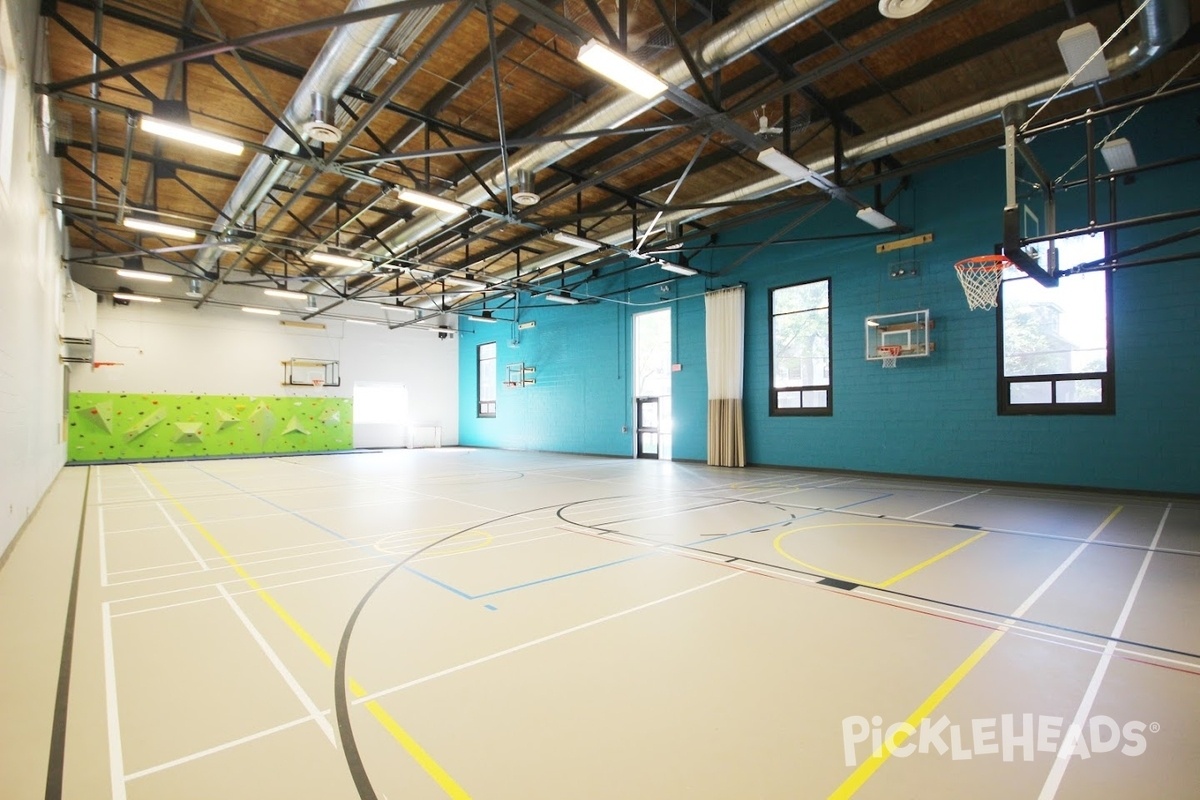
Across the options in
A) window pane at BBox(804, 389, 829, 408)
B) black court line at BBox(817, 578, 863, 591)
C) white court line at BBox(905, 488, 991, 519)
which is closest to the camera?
black court line at BBox(817, 578, 863, 591)

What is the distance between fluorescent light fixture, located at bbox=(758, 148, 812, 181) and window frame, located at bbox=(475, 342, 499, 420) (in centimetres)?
1467

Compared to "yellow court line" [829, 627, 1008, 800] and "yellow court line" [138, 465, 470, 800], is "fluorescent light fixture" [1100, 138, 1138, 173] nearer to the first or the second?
"yellow court line" [829, 627, 1008, 800]

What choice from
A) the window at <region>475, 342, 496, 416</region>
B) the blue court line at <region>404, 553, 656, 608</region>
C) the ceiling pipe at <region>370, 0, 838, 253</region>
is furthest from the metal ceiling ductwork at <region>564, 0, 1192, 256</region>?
the window at <region>475, 342, 496, 416</region>

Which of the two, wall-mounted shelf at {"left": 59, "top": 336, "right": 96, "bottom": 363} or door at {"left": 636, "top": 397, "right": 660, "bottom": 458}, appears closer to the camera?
wall-mounted shelf at {"left": 59, "top": 336, "right": 96, "bottom": 363}

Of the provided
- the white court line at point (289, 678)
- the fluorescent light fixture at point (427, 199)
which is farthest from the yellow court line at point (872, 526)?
the fluorescent light fixture at point (427, 199)

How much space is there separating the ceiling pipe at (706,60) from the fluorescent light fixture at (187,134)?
3.35m

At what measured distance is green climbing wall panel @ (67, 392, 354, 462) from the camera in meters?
13.6

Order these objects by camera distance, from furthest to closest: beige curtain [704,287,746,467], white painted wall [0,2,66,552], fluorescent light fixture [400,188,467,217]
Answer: beige curtain [704,287,746,467] → fluorescent light fixture [400,188,467,217] → white painted wall [0,2,66,552]

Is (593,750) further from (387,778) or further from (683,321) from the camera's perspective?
(683,321)

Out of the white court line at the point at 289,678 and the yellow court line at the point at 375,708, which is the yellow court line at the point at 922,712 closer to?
the yellow court line at the point at 375,708

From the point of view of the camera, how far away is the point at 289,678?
2.45m

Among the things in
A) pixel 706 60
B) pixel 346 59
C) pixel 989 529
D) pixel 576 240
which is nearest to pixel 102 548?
pixel 346 59

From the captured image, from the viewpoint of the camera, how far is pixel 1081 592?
3.63m

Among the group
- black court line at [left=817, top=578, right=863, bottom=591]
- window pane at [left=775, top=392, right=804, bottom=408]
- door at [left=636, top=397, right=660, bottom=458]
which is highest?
window pane at [left=775, top=392, right=804, bottom=408]
